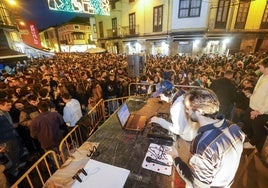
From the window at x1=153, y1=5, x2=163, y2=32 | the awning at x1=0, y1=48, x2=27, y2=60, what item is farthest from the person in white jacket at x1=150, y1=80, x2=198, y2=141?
the window at x1=153, y1=5, x2=163, y2=32

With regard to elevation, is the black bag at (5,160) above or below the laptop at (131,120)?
below

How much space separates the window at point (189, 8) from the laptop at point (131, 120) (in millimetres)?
16944

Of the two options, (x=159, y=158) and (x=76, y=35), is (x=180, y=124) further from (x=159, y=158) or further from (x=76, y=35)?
(x=76, y=35)

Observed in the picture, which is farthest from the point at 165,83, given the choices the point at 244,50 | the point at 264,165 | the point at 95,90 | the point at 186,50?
the point at 244,50

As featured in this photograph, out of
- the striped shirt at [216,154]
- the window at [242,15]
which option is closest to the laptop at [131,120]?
the striped shirt at [216,154]

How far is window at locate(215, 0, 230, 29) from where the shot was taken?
15585 millimetres

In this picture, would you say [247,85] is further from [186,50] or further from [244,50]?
[244,50]

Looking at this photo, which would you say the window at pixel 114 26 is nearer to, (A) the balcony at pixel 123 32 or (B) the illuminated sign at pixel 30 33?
(A) the balcony at pixel 123 32

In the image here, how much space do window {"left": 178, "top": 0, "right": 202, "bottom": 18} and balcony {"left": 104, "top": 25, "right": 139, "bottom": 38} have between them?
7.46 m

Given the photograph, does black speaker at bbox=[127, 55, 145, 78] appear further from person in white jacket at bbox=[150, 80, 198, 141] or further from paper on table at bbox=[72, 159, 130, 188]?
paper on table at bbox=[72, 159, 130, 188]

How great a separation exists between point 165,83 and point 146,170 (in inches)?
86.0

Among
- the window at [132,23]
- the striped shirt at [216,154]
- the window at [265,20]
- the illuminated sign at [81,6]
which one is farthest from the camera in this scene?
the window at [132,23]

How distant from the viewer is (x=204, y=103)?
142 cm

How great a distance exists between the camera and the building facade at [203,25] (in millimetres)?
15768
